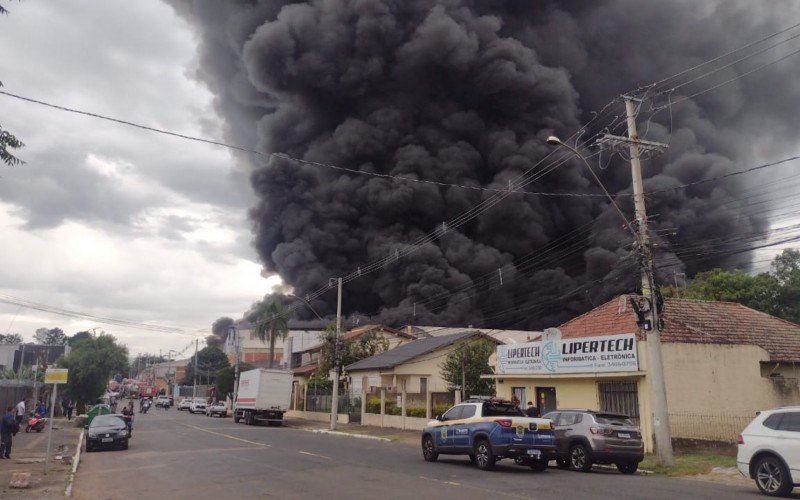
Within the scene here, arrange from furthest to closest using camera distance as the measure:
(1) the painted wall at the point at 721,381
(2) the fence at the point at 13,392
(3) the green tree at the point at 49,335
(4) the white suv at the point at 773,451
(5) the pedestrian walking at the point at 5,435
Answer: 1. (3) the green tree at the point at 49,335
2. (2) the fence at the point at 13,392
3. (1) the painted wall at the point at 721,381
4. (5) the pedestrian walking at the point at 5,435
5. (4) the white suv at the point at 773,451

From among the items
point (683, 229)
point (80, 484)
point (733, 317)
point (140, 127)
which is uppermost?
point (683, 229)

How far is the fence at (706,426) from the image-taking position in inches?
739

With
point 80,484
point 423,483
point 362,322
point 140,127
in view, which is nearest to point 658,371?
point 423,483

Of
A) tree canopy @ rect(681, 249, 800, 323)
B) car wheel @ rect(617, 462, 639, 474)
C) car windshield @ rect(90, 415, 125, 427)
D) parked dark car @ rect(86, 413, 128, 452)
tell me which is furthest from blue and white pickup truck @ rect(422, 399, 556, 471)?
tree canopy @ rect(681, 249, 800, 323)

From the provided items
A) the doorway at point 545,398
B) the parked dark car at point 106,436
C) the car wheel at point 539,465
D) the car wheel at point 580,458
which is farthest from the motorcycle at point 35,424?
the car wheel at point 580,458

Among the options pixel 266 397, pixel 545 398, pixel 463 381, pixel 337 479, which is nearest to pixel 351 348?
pixel 266 397

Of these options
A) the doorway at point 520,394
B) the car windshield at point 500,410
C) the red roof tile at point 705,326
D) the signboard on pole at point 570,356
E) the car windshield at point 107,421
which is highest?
the red roof tile at point 705,326

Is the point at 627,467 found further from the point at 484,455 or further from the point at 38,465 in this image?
the point at 38,465

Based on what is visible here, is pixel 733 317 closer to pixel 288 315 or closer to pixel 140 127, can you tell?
pixel 140 127

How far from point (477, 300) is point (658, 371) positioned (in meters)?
47.9

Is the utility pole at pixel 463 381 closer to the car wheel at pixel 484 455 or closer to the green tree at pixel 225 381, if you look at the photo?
the car wheel at pixel 484 455

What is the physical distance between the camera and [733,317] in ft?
77.3

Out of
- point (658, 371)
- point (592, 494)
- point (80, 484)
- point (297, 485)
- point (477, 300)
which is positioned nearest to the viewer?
point (592, 494)

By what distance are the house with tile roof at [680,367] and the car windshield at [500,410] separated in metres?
6.23
